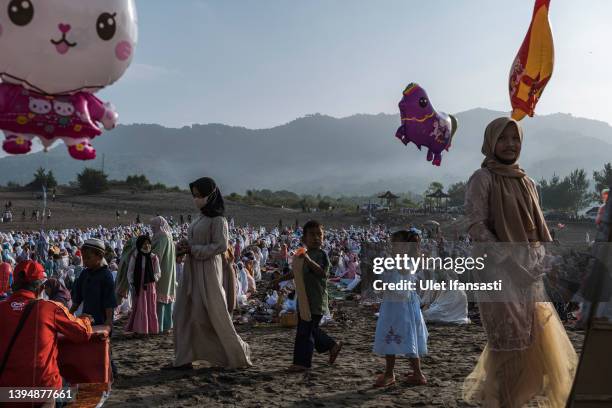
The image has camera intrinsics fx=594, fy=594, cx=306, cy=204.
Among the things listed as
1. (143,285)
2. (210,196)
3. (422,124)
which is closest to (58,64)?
(210,196)

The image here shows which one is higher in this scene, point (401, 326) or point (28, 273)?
point (28, 273)

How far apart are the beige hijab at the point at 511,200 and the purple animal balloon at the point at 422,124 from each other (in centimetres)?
729

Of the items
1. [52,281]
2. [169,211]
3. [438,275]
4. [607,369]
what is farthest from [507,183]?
[169,211]

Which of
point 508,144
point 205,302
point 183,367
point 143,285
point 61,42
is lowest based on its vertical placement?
point 183,367

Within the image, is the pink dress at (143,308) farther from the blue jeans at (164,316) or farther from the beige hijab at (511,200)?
the beige hijab at (511,200)

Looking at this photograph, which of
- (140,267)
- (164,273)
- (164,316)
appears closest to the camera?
(140,267)

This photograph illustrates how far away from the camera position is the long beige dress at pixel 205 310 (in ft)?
16.1

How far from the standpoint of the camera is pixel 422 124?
34.8ft

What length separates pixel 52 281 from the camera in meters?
4.36

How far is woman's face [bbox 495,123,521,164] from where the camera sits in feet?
10.4

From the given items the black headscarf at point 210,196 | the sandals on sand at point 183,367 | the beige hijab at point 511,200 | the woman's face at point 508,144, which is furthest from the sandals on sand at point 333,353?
the woman's face at point 508,144

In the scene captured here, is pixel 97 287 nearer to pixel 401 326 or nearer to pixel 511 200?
pixel 401 326

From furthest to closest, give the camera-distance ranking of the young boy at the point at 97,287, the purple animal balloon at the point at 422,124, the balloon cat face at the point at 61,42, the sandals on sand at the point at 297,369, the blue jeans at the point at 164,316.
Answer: the purple animal balloon at the point at 422,124, the blue jeans at the point at 164,316, the sandals on sand at the point at 297,369, the young boy at the point at 97,287, the balloon cat face at the point at 61,42

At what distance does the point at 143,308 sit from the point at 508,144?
192 inches
